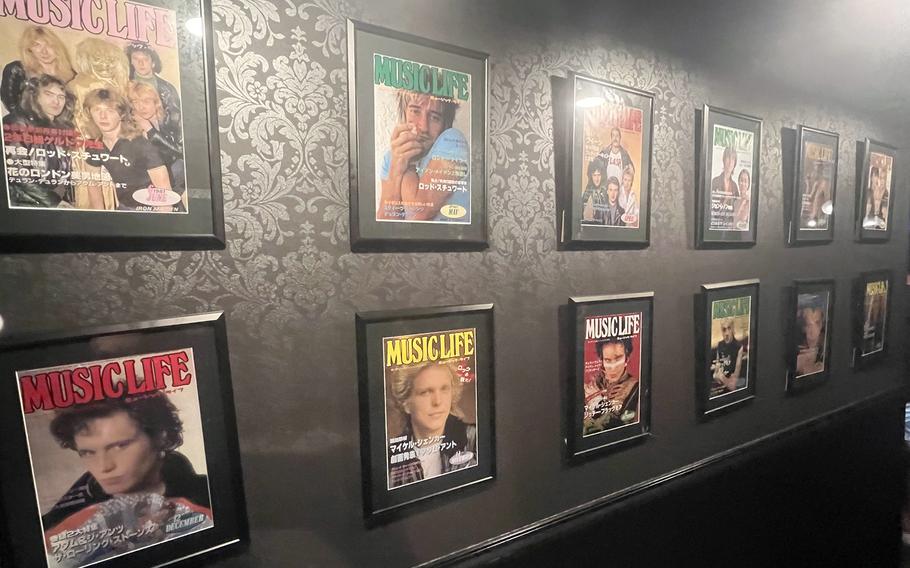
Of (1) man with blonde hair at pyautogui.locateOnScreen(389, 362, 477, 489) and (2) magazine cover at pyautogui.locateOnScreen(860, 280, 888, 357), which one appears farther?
(2) magazine cover at pyautogui.locateOnScreen(860, 280, 888, 357)

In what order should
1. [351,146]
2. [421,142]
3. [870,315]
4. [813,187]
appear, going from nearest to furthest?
[351,146] → [421,142] → [813,187] → [870,315]

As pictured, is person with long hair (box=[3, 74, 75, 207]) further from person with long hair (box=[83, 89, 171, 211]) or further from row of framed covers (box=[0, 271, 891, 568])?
row of framed covers (box=[0, 271, 891, 568])

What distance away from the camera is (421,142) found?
4.43 feet

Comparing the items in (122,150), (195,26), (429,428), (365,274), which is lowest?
(429,428)

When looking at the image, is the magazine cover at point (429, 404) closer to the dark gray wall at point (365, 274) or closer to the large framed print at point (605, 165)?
the dark gray wall at point (365, 274)

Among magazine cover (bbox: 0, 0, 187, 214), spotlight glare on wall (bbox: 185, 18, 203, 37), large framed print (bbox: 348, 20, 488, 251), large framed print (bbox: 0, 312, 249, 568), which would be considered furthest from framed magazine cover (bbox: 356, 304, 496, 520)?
spotlight glare on wall (bbox: 185, 18, 203, 37)

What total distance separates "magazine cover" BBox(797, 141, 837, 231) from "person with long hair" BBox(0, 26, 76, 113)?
2.77m

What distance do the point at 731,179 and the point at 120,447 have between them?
2253mm

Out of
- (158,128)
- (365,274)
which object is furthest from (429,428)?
(158,128)

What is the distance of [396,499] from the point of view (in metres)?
1.39

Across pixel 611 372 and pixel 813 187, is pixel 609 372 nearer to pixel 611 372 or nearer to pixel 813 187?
pixel 611 372

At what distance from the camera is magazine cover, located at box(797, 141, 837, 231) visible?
242 cm

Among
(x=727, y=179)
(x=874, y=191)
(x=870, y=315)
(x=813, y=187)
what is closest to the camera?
(x=727, y=179)

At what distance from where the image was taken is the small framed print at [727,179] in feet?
6.55
